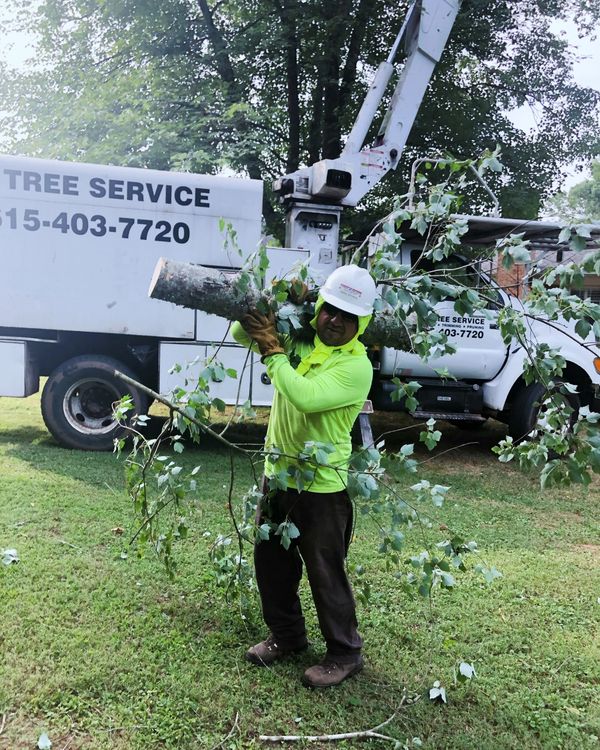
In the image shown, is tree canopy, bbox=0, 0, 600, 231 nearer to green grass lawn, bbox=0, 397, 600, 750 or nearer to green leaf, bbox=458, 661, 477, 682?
green grass lawn, bbox=0, 397, 600, 750

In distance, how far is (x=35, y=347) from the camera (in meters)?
6.85

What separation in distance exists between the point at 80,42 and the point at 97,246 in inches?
289

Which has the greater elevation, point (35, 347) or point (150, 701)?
point (35, 347)

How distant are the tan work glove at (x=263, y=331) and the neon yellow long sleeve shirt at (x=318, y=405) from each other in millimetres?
55

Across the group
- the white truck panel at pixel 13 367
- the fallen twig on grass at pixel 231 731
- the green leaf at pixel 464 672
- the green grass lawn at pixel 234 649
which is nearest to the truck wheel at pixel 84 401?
the white truck panel at pixel 13 367

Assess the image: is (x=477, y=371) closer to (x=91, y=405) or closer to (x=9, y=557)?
(x=91, y=405)

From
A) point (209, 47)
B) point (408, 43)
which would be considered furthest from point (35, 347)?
point (209, 47)

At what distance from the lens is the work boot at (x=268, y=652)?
3189 mm

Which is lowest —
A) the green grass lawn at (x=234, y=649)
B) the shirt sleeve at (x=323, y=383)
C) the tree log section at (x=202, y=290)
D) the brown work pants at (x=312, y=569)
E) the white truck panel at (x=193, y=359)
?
the green grass lawn at (x=234, y=649)

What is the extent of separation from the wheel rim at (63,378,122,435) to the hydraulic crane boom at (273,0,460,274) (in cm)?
254

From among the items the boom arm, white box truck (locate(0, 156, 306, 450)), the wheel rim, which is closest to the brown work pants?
white box truck (locate(0, 156, 306, 450))

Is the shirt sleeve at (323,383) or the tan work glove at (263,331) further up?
the tan work glove at (263,331)

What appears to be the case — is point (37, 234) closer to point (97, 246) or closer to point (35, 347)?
point (97, 246)

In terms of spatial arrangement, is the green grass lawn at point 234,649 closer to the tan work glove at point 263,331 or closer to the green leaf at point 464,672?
the green leaf at point 464,672
